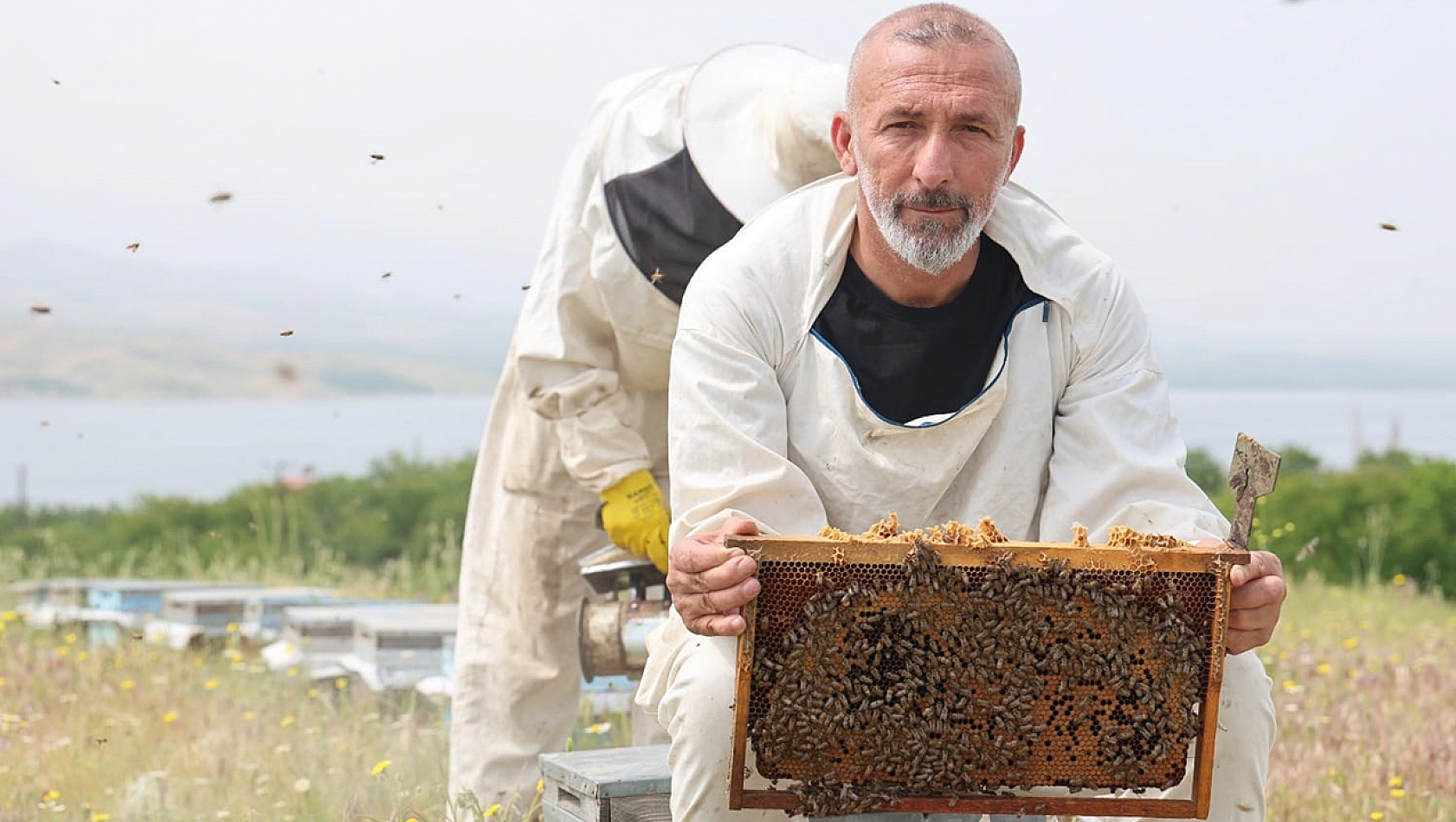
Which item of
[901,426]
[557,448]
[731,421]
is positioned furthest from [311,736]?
[901,426]

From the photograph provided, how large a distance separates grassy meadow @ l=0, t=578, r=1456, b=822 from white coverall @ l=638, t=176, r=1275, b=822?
57.6 inches

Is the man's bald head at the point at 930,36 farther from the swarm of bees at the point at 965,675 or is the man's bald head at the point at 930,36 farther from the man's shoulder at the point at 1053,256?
the swarm of bees at the point at 965,675

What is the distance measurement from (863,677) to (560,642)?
2.34m

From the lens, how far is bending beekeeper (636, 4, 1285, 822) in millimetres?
2898

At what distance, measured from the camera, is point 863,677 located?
2566 millimetres

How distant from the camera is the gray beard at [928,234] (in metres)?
2.96

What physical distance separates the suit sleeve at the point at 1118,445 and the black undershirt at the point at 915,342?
0.20 m

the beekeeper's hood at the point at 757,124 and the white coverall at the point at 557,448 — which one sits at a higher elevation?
the beekeeper's hood at the point at 757,124

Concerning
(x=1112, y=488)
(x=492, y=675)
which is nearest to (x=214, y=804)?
(x=492, y=675)

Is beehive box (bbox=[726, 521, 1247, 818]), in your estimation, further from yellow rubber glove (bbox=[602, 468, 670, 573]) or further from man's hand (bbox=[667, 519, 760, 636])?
yellow rubber glove (bbox=[602, 468, 670, 573])

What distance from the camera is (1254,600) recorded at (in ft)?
8.49

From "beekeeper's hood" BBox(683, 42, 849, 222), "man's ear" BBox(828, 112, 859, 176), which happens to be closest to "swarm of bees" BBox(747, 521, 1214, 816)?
"man's ear" BBox(828, 112, 859, 176)

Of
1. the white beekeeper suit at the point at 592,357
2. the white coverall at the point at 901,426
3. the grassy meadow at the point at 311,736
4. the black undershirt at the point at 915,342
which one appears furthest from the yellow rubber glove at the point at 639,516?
the black undershirt at the point at 915,342

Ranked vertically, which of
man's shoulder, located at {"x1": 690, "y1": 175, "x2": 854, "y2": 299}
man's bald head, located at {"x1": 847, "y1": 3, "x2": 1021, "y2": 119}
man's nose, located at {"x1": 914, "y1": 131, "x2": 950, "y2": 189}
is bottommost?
man's shoulder, located at {"x1": 690, "y1": 175, "x2": 854, "y2": 299}
